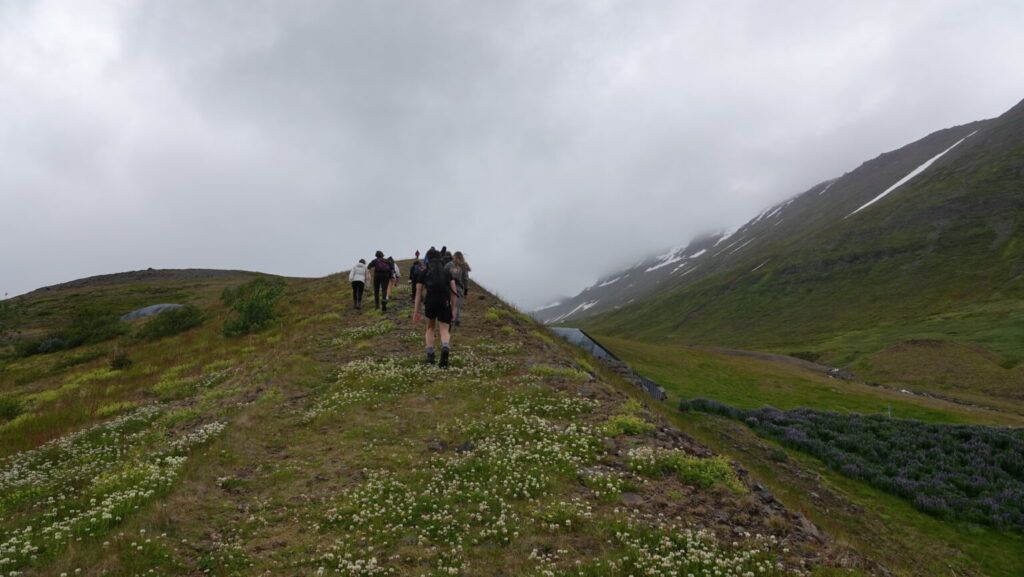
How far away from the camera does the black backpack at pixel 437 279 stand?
1727 centimetres

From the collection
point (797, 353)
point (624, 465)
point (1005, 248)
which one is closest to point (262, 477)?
point (624, 465)

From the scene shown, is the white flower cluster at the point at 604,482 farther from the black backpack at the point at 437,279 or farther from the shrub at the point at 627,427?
the black backpack at the point at 437,279

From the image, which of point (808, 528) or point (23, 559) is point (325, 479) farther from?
point (808, 528)

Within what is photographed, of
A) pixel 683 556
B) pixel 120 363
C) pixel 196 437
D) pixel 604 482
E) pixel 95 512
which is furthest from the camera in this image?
pixel 120 363

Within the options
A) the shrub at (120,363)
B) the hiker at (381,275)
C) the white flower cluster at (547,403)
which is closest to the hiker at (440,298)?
the white flower cluster at (547,403)

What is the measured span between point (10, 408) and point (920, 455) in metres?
38.5

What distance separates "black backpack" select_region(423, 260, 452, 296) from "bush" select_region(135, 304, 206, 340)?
2825 cm

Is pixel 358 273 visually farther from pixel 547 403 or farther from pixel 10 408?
pixel 547 403

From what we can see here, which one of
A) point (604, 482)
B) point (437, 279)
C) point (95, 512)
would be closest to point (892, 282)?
point (437, 279)

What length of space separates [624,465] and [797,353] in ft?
339

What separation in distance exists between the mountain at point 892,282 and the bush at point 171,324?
98281 millimetres

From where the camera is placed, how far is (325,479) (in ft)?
32.0

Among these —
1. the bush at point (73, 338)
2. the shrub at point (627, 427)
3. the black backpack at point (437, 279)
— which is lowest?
the shrub at point (627, 427)

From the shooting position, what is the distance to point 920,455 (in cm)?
2041
